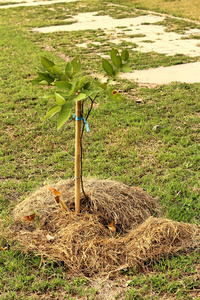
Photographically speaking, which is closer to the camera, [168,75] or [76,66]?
[76,66]

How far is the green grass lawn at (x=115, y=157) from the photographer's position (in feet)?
7.64

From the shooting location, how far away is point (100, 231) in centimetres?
272

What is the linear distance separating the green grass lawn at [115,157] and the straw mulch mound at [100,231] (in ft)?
0.28

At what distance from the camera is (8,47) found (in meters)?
8.47

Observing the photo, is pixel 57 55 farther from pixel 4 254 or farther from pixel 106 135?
pixel 4 254

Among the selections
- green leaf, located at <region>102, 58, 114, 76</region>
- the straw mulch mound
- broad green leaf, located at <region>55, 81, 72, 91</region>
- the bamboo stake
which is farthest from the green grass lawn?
green leaf, located at <region>102, 58, 114, 76</region>

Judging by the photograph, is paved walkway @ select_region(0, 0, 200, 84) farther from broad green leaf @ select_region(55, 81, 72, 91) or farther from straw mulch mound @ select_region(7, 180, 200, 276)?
broad green leaf @ select_region(55, 81, 72, 91)

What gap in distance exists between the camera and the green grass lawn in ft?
7.64

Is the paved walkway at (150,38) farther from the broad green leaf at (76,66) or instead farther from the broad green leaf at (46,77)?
Result: the broad green leaf at (46,77)

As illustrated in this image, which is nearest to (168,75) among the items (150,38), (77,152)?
(150,38)

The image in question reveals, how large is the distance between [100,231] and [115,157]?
4.44ft

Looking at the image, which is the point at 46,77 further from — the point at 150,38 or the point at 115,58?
the point at 150,38

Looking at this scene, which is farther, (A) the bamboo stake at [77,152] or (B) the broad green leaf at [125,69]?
(A) the bamboo stake at [77,152]

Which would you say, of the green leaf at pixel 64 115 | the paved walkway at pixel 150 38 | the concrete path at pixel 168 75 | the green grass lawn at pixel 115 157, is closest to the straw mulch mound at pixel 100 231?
the green grass lawn at pixel 115 157
